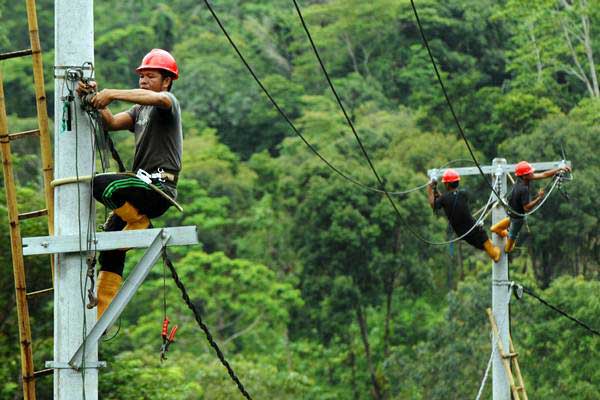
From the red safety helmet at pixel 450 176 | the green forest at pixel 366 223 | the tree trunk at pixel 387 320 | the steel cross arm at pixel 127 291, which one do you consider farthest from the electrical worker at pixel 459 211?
the tree trunk at pixel 387 320

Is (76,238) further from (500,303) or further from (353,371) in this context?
(353,371)

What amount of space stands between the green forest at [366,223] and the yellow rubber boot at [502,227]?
25.3ft

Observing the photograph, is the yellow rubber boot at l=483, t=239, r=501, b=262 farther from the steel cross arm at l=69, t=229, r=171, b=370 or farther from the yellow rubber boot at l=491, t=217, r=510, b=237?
the steel cross arm at l=69, t=229, r=171, b=370

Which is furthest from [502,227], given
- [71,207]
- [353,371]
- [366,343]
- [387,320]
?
[353,371]

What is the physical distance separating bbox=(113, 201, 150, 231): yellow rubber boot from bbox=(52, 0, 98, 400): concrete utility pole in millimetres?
269

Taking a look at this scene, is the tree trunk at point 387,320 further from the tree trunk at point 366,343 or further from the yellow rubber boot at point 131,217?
the yellow rubber boot at point 131,217

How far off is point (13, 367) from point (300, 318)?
18586 millimetres

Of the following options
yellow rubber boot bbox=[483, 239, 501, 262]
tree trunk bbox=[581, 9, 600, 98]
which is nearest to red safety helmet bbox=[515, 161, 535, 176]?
yellow rubber boot bbox=[483, 239, 501, 262]

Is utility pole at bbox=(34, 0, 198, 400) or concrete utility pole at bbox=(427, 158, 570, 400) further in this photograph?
concrete utility pole at bbox=(427, 158, 570, 400)

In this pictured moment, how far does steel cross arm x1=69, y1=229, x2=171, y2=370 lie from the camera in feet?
20.9

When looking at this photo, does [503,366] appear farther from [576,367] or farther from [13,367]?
[576,367]

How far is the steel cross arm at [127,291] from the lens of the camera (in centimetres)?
638

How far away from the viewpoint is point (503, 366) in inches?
582

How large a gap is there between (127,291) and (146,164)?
2.71 feet
